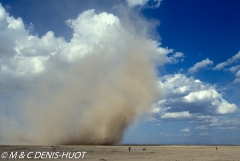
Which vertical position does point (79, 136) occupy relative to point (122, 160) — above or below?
above

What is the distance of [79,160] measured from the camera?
40156 millimetres

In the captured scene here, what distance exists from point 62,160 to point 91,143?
6984 centimetres

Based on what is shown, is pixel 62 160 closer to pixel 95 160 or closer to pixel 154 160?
pixel 95 160

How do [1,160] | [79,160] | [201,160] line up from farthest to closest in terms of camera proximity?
[201,160], [79,160], [1,160]

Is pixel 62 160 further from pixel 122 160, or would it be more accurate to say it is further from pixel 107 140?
pixel 107 140

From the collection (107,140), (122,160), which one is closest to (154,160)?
(122,160)

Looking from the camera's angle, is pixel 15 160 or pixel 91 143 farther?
pixel 91 143

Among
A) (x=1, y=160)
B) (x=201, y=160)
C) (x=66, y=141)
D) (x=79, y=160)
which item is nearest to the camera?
(x=1, y=160)

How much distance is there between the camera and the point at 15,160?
125ft

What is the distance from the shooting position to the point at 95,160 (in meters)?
40.4

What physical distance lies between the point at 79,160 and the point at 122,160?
6840 mm

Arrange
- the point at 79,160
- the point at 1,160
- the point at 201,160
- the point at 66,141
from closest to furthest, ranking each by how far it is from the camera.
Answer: the point at 1,160 < the point at 79,160 < the point at 201,160 < the point at 66,141

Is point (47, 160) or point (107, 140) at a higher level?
point (107, 140)

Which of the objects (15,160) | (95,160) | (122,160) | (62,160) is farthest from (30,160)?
(122,160)
